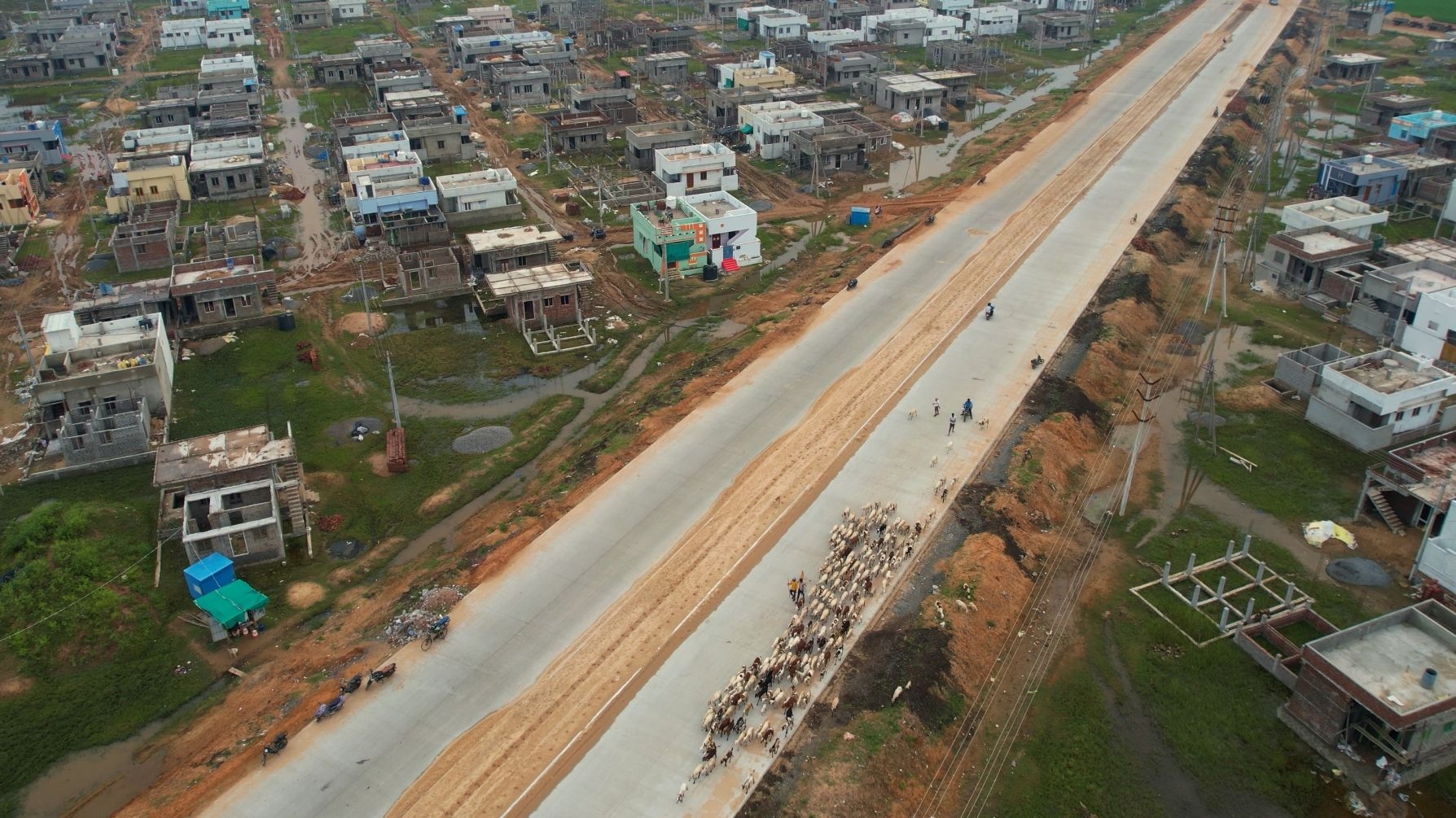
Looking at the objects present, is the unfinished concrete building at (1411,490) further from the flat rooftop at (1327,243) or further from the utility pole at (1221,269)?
the flat rooftop at (1327,243)

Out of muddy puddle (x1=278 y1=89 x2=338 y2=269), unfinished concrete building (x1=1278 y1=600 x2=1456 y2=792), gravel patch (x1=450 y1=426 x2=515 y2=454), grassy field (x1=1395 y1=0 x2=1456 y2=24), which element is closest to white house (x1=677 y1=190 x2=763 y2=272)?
gravel patch (x1=450 y1=426 x2=515 y2=454)

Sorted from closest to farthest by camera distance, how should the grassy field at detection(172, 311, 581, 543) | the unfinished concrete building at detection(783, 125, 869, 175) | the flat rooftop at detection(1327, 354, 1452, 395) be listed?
the grassy field at detection(172, 311, 581, 543), the flat rooftop at detection(1327, 354, 1452, 395), the unfinished concrete building at detection(783, 125, 869, 175)

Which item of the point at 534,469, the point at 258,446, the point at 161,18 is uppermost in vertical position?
the point at 161,18

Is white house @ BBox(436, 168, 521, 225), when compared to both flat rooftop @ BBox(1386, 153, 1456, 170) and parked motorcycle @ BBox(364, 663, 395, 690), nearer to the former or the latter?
parked motorcycle @ BBox(364, 663, 395, 690)

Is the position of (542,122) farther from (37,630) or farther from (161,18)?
(161,18)

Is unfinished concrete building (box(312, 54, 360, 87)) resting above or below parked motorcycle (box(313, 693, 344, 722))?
above

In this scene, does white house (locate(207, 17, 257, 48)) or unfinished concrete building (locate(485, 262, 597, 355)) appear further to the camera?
white house (locate(207, 17, 257, 48))

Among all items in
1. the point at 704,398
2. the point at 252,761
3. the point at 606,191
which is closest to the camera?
the point at 252,761

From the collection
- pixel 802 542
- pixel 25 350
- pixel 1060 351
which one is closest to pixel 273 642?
pixel 802 542
